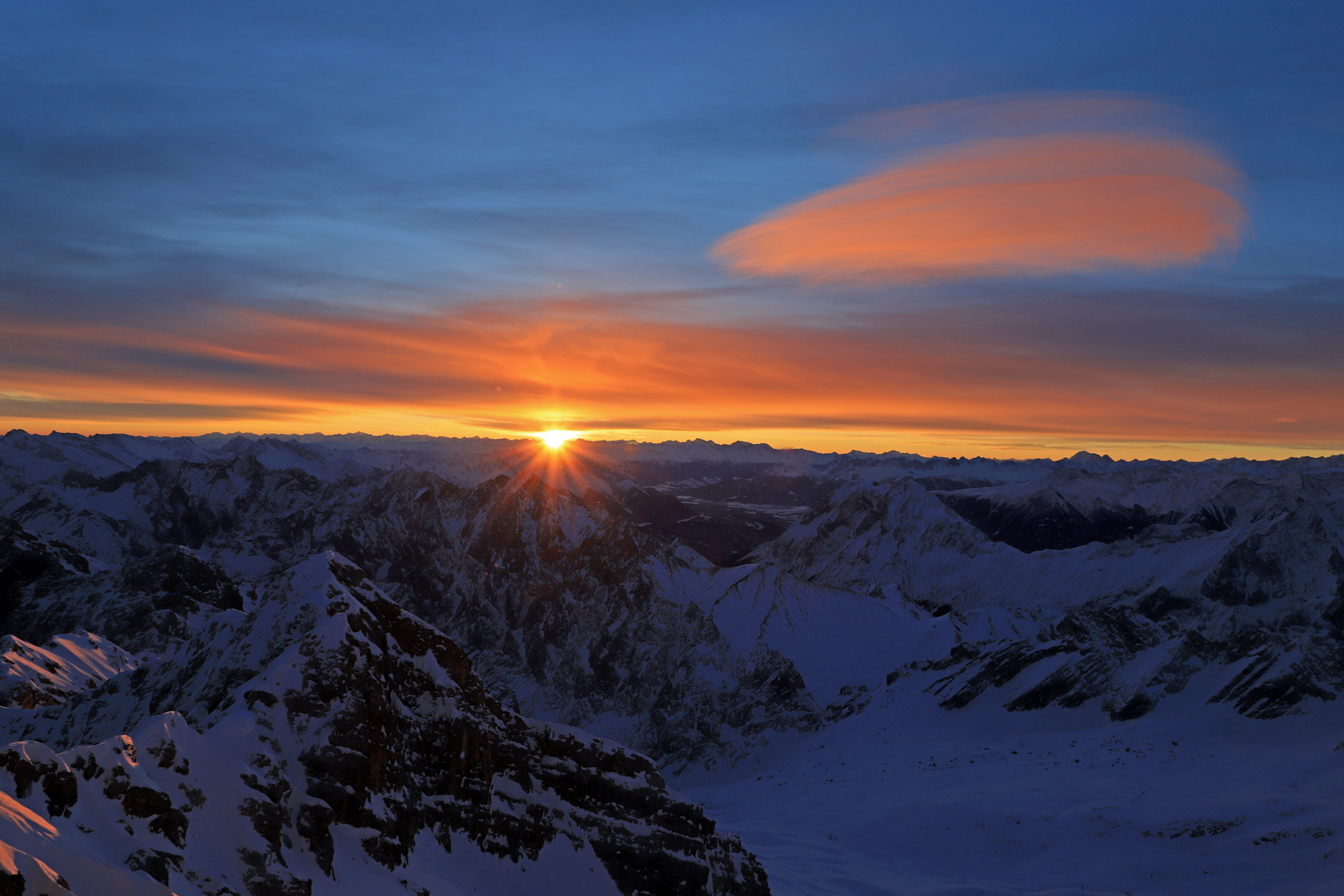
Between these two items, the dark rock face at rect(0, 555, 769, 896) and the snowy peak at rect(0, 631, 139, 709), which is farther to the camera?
the snowy peak at rect(0, 631, 139, 709)

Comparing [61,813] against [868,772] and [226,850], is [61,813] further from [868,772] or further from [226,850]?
[868,772]

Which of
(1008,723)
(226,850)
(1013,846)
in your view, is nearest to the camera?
(226,850)

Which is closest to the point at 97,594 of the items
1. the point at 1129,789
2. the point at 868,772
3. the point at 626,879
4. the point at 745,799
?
the point at 745,799

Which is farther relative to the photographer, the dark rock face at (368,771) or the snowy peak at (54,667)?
the snowy peak at (54,667)

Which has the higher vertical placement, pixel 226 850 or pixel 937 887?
pixel 226 850

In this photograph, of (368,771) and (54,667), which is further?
(54,667)

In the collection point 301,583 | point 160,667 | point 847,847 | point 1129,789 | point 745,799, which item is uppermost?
point 301,583

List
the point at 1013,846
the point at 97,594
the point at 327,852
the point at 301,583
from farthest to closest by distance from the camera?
the point at 97,594 < the point at 1013,846 < the point at 301,583 < the point at 327,852

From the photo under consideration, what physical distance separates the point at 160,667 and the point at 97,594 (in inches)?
4641

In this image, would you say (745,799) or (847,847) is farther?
(745,799)

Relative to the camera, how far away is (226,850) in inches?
1570

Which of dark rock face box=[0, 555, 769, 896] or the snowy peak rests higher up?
dark rock face box=[0, 555, 769, 896]

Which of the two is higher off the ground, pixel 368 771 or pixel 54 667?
pixel 368 771

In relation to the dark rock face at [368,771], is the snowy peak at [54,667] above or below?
below
